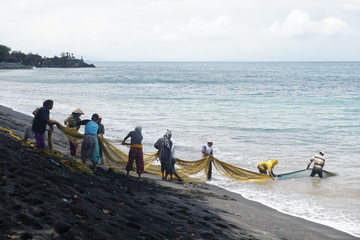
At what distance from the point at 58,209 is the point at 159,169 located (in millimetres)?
6470

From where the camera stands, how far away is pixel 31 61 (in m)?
126

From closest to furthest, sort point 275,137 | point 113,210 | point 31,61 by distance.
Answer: point 113,210 → point 275,137 → point 31,61

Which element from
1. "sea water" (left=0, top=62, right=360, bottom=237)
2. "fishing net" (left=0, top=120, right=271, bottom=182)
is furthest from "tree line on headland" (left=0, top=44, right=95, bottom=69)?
"fishing net" (left=0, top=120, right=271, bottom=182)

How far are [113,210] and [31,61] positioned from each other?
128 metres

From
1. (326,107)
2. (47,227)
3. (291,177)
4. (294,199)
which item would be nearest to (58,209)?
(47,227)

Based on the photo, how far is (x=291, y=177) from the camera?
13.3 m

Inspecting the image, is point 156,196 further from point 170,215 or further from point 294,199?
point 294,199

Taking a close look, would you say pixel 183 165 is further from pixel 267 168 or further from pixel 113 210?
pixel 113 210

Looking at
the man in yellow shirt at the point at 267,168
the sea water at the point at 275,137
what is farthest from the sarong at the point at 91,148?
the man in yellow shirt at the point at 267,168

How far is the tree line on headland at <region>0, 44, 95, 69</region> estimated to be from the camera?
11062cm

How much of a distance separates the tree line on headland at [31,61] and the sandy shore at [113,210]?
103954 mm

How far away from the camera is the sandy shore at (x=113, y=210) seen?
5.64 m

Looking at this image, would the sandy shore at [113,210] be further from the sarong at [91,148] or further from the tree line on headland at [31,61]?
the tree line on headland at [31,61]

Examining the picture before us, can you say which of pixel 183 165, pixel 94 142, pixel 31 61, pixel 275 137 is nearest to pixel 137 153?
pixel 94 142
